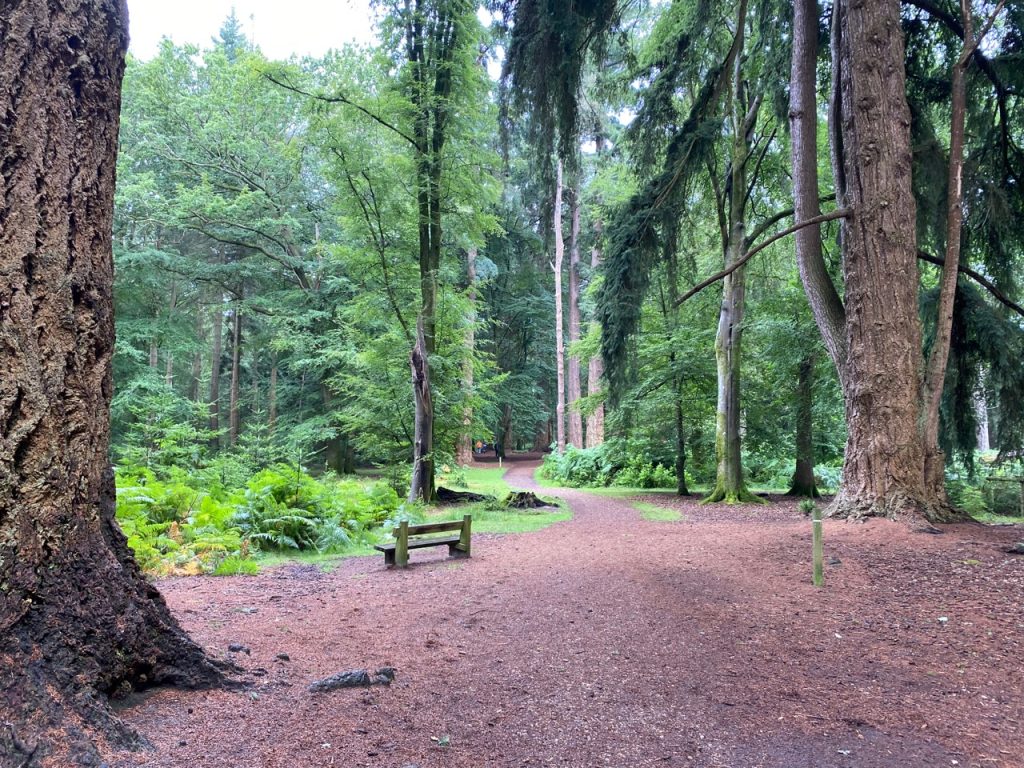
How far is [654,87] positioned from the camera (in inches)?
448

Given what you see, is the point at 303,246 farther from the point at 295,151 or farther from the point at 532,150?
the point at 532,150

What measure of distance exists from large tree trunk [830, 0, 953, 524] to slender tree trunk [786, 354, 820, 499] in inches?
261

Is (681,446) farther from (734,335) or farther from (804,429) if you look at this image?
(734,335)

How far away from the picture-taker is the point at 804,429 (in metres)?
14.0

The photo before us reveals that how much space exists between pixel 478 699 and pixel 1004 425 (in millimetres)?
9069

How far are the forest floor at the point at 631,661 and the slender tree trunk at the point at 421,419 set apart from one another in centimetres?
530

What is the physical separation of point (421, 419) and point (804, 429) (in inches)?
363

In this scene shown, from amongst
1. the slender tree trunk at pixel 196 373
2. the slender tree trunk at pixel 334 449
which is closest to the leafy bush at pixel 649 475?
the slender tree trunk at pixel 334 449

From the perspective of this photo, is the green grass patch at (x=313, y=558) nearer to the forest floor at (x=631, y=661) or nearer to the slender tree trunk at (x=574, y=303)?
the forest floor at (x=631, y=661)

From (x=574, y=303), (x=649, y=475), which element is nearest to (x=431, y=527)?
(x=649, y=475)

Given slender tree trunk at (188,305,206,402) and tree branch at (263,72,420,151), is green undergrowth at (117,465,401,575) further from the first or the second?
slender tree trunk at (188,305,206,402)

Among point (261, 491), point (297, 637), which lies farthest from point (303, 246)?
point (297, 637)

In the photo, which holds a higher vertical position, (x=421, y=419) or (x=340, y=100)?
(x=340, y=100)

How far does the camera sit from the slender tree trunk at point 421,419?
1192 cm
